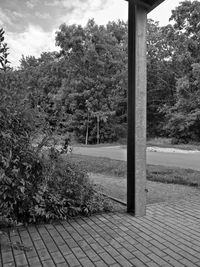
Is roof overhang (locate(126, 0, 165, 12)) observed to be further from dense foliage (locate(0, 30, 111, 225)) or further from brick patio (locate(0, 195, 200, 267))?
brick patio (locate(0, 195, 200, 267))

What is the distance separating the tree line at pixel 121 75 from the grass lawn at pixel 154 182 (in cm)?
945

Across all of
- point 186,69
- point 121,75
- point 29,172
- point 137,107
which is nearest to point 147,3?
point 137,107

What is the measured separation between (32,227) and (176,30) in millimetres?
17640

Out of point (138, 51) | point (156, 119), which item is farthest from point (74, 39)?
point (138, 51)

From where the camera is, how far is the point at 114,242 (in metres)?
2.42

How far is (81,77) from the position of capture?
1772 cm

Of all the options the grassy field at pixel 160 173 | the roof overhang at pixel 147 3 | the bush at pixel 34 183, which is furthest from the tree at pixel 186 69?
the bush at pixel 34 183

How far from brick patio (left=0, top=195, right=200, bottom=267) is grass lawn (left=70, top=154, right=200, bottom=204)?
0.89m

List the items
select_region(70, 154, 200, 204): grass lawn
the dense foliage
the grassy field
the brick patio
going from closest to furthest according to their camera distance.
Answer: the brick patio → the dense foliage → select_region(70, 154, 200, 204): grass lawn → the grassy field

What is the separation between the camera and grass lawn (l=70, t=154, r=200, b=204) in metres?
4.19

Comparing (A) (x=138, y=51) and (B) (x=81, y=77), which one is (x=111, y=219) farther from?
(B) (x=81, y=77)

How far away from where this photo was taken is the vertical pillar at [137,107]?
2.94 metres

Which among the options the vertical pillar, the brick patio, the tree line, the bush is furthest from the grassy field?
the tree line

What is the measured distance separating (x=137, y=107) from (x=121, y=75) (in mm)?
14011
